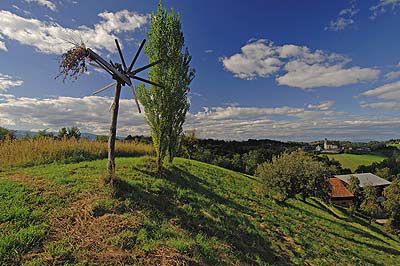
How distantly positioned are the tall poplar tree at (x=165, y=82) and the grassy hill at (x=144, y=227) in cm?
232

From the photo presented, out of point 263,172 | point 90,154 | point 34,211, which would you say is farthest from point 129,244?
point 263,172

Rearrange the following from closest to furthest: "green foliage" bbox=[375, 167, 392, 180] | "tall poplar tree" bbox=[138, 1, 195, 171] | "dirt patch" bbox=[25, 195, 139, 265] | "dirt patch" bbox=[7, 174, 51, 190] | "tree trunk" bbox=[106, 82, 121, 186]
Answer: "dirt patch" bbox=[25, 195, 139, 265] < "dirt patch" bbox=[7, 174, 51, 190] < "tree trunk" bbox=[106, 82, 121, 186] < "tall poplar tree" bbox=[138, 1, 195, 171] < "green foliage" bbox=[375, 167, 392, 180]

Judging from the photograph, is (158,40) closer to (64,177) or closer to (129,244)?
(64,177)

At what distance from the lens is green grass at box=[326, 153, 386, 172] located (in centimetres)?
9131

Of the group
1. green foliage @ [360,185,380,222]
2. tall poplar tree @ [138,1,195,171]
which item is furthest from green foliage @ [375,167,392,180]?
tall poplar tree @ [138,1,195,171]

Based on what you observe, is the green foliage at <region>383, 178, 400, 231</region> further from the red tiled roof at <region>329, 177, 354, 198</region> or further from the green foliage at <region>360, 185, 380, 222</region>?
the red tiled roof at <region>329, 177, 354, 198</region>

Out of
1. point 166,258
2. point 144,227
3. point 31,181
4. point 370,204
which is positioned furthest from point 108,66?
point 370,204

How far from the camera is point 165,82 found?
14.4m

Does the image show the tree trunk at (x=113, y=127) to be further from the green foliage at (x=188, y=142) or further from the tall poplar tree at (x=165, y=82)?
the green foliage at (x=188, y=142)

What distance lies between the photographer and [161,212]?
850 centimetres

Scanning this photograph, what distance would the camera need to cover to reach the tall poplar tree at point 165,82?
14.2 metres

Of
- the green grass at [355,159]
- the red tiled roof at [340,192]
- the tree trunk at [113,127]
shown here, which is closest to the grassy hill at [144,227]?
the tree trunk at [113,127]

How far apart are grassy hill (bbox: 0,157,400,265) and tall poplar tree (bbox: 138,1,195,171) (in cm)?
232

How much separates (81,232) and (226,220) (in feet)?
20.1
